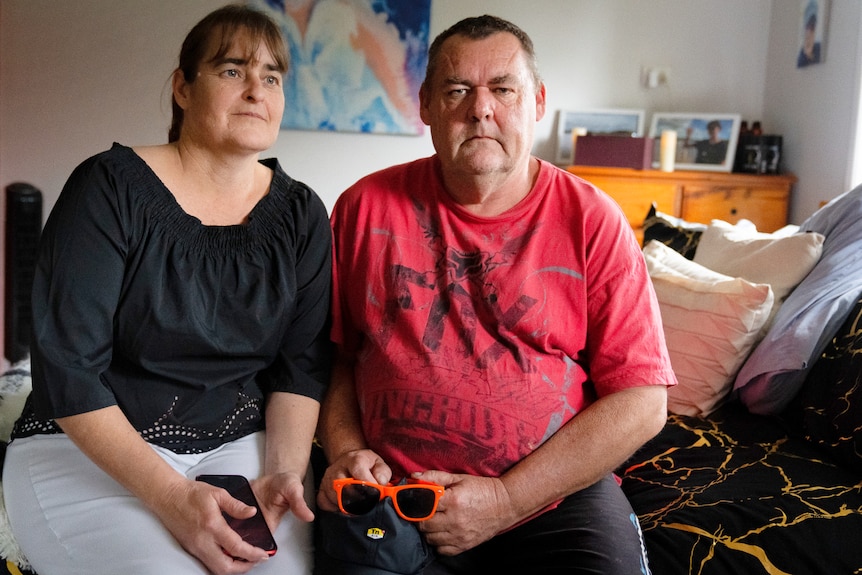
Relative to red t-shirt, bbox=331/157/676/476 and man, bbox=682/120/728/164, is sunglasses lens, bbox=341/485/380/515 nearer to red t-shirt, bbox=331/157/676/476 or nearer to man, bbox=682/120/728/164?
red t-shirt, bbox=331/157/676/476

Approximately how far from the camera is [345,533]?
1.27 meters

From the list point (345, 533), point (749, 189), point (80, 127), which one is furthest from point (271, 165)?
point (80, 127)

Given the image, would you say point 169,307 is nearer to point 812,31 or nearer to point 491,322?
point 491,322

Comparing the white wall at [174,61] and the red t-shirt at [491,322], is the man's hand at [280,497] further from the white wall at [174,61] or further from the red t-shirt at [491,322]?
the white wall at [174,61]

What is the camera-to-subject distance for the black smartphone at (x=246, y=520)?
1231 millimetres

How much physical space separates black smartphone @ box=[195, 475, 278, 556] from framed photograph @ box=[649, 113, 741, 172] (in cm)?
337

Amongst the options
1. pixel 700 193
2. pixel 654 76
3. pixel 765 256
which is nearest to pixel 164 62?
Answer: pixel 654 76

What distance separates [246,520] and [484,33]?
98 centimetres

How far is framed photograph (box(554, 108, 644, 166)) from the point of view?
4.33 meters

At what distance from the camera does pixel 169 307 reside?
134 cm

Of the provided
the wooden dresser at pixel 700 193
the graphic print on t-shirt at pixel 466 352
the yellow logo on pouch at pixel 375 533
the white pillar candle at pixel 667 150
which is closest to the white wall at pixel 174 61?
the white pillar candle at pixel 667 150

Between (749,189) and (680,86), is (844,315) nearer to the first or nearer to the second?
(749,189)

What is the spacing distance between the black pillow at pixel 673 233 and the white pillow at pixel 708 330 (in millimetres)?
361

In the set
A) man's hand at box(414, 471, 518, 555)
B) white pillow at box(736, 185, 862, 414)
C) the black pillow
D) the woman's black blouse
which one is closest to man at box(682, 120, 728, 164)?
the black pillow
